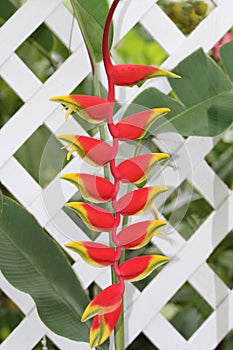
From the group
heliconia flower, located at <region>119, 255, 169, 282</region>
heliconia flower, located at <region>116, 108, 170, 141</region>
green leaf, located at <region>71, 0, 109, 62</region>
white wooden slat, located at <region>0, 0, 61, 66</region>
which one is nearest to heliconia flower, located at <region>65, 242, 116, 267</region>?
heliconia flower, located at <region>119, 255, 169, 282</region>

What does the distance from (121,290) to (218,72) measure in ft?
1.37

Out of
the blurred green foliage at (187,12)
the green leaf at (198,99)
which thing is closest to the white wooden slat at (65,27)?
the green leaf at (198,99)

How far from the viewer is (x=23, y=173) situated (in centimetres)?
116

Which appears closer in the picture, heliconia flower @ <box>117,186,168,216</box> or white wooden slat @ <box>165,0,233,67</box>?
heliconia flower @ <box>117,186,168,216</box>

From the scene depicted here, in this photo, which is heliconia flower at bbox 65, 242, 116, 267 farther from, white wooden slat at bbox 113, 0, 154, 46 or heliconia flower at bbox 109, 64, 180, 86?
white wooden slat at bbox 113, 0, 154, 46

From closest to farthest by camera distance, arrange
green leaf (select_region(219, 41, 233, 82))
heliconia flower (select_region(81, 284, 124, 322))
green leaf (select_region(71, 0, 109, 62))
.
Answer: heliconia flower (select_region(81, 284, 124, 322))
green leaf (select_region(71, 0, 109, 62))
green leaf (select_region(219, 41, 233, 82))

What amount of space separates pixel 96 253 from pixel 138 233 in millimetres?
51

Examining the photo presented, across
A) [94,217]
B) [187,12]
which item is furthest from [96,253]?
[187,12]

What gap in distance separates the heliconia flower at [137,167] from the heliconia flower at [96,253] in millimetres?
80

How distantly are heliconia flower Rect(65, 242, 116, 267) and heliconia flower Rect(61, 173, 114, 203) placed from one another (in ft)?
0.17

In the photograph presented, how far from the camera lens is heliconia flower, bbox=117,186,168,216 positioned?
858mm

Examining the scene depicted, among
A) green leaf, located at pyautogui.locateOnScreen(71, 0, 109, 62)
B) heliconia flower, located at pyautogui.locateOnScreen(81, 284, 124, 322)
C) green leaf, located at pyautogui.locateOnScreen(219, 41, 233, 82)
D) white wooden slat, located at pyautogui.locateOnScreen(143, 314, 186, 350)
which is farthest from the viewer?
white wooden slat, located at pyautogui.locateOnScreen(143, 314, 186, 350)

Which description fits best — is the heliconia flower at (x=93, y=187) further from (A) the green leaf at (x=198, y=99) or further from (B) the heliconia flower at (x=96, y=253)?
(A) the green leaf at (x=198, y=99)

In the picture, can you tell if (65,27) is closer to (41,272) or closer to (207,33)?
(207,33)
